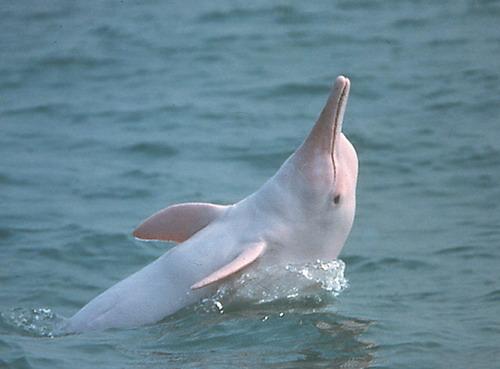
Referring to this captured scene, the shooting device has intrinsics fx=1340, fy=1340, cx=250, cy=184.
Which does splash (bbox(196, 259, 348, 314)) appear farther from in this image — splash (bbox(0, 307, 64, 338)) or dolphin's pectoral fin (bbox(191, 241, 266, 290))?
splash (bbox(0, 307, 64, 338))

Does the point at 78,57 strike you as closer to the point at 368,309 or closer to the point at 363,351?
the point at 368,309

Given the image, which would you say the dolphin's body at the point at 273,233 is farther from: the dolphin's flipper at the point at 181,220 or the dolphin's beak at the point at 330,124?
the dolphin's flipper at the point at 181,220

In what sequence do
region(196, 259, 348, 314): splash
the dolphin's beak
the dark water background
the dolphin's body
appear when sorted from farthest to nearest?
region(196, 259, 348, 314): splash → the dolphin's body → the dark water background → the dolphin's beak

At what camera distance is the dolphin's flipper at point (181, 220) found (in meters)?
→ 10.8

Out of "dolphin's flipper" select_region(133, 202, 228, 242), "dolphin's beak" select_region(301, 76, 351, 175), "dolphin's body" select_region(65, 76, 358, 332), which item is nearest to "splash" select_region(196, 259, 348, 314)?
"dolphin's body" select_region(65, 76, 358, 332)

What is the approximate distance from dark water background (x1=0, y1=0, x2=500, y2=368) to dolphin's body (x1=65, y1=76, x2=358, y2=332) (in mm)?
229

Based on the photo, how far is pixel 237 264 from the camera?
990 centimetres

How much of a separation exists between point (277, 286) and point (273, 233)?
48 cm

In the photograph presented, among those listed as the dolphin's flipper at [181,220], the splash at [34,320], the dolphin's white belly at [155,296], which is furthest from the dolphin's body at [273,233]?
the splash at [34,320]

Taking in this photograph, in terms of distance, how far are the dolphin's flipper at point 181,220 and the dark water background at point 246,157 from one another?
69cm

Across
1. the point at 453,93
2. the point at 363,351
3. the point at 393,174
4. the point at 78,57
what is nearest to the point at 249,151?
the point at 393,174

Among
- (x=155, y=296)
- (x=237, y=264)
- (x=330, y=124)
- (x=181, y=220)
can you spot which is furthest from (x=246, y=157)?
(x=237, y=264)

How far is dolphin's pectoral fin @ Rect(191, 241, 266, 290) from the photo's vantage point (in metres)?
9.55

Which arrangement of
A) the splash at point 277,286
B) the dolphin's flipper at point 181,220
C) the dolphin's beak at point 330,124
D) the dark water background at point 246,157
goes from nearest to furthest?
the dolphin's beak at point 330,124 < the dark water background at point 246,157 < the splash at point 277,286 < the dolphin's flipper at point 181,220
